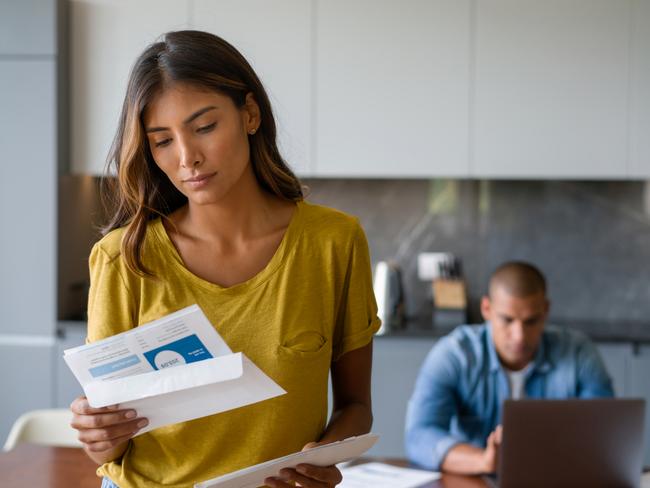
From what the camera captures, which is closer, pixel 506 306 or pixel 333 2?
pixel 506 306

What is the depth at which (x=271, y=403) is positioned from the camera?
1.30m

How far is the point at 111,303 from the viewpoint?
132 centimetres

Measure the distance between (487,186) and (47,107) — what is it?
81.6 inches

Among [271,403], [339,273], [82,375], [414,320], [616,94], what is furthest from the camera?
[414,320]

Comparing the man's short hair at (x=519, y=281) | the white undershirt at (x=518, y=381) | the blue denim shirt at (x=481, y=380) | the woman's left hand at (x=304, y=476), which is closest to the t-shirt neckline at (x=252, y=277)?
the woman's left hand at (x=304, y=476)

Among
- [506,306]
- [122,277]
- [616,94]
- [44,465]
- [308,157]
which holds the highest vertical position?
[616,94]

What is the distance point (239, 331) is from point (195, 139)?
0.29 m

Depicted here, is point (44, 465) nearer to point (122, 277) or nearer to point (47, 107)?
point (122, 277)

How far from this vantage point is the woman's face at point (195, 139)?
4.20 ft

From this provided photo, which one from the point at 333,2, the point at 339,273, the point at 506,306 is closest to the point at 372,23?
the point at 333,2

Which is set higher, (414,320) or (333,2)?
(333,2)

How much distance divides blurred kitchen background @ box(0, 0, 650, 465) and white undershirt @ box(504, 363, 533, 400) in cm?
102

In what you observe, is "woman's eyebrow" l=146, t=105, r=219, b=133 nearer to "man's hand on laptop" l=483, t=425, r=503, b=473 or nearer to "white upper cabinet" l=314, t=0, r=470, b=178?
"man's hand on laptop" l=483, t=425, r=503, b=473

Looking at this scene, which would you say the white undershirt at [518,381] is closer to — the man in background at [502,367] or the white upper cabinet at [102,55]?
the man in background at [502,367]
